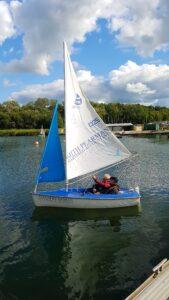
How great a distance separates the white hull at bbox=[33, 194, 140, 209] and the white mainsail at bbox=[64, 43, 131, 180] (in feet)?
5.93

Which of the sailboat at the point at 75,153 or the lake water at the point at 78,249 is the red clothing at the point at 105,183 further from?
the lake water at the point at 78,249

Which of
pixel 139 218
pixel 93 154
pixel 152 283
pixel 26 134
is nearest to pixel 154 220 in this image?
pixel 139 218

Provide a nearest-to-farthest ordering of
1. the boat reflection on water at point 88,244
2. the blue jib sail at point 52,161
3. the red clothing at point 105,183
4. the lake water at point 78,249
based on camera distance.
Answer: the lake water at point 78,249, the boat reflection on water at point 88,244, the blue jib sail at point 52,161, the red clothing at point 105,183

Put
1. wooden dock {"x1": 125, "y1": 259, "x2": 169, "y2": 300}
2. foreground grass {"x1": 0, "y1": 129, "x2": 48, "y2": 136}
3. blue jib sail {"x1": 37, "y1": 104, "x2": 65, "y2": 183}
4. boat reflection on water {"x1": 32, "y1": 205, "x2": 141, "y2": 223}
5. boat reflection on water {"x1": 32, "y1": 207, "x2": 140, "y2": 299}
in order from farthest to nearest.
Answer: foreground grass {"x1": 0, "y1": 129, "x2": 48, "y2": 136} → blue jib sail {"x1": 37, "y1": 104, "x2": 65, "y2": 183} → boat reflection on water {"x1": 32, "y1": 205, "x2": 141, "y2": 223} → boat reflection on water {"x1": 32, "y1": 207, "x2": 140, "y2": 299} → wooden dock {"x1": 125, "y1": 259, "x2": 169, "y2": 300}

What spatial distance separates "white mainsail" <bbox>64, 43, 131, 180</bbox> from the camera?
27.4 m

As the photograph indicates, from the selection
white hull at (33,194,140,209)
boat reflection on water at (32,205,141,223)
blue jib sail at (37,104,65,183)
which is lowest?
boat reflection on water at (32,205,141,223)

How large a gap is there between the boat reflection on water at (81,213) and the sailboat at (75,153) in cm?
41

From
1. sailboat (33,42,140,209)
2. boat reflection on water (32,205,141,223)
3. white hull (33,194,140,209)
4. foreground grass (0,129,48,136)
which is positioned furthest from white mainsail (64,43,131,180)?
foreground grass (0,129,48,136)

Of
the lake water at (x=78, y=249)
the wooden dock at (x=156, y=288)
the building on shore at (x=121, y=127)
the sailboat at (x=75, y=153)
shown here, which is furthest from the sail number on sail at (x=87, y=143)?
the building on shore at (x=121, y=127)

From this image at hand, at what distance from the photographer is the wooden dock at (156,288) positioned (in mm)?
12884

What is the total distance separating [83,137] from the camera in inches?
1114

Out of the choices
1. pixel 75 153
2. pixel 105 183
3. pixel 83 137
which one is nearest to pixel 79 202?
pixel 105 183

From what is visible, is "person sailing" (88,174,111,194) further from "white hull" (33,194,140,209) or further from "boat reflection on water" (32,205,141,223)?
"boat reflection on water" (32,205,141,223)

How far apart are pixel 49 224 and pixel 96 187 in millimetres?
4851
